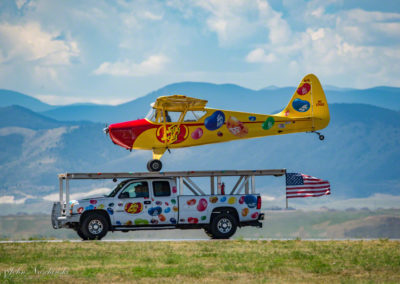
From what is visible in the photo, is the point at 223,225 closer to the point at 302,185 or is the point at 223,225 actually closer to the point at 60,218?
the point at 302,185

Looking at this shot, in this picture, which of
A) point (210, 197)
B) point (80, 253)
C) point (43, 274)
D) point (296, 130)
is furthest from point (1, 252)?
point (296, 130)

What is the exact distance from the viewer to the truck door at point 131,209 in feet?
80.1

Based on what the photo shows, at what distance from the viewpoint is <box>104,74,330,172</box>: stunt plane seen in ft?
92.4

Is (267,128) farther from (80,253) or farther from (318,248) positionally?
(80,253)

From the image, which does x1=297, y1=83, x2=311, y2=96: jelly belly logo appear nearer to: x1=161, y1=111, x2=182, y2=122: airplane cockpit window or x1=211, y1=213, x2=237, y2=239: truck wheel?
x1=161, y1=111, x2=182, y2=122: airplane cockpit window

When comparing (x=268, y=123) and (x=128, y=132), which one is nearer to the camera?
(x=128, y=132)

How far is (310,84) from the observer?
30.0m

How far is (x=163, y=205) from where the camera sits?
24.5 metres

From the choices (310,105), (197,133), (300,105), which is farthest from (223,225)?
(310,105)

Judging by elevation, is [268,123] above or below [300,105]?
below

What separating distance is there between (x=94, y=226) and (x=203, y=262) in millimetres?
6263

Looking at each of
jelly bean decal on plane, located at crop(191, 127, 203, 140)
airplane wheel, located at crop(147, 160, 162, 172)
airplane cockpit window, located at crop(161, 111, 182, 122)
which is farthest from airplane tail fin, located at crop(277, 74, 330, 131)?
airplane wheel, located at crop(147, 160, 162, 172)

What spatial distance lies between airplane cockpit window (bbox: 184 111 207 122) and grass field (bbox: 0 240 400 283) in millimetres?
6176

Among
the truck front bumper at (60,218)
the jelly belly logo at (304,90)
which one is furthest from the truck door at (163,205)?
the jelly belly logo at (304,90)
